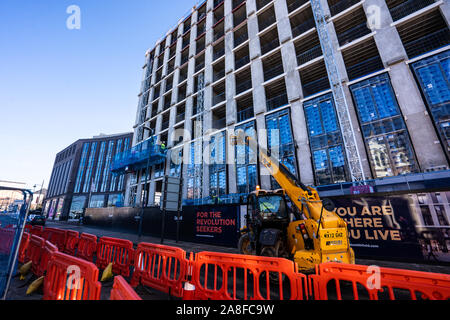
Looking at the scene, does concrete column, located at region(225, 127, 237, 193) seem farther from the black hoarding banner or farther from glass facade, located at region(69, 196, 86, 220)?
glass facade, located at region(69, 196, 86, 220)

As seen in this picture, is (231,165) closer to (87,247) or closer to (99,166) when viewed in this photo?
(87,247)

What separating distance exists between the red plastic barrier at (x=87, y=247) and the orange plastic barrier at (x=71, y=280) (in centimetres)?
292

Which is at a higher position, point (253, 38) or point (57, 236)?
point (253, 38)

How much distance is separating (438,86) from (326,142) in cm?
682

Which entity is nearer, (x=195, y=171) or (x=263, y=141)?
(x=263, y=141)

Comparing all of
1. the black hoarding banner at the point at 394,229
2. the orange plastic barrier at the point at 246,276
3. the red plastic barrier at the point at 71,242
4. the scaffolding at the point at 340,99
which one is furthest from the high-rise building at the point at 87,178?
the black hoarding banner at the point at 394,229

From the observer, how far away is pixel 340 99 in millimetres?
14188

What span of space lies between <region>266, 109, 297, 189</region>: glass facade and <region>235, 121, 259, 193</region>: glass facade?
5.52 feet

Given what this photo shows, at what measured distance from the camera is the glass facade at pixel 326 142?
13781 millimetres

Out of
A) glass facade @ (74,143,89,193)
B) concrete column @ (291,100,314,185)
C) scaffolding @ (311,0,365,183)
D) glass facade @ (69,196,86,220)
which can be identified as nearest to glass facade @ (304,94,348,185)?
concrete column @ (291,100,314,185)

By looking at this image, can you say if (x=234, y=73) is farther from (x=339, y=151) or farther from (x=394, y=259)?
(x=394, y=259)

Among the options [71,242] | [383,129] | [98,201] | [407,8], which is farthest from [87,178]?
[407,8]

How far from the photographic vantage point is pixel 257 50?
20734mm
